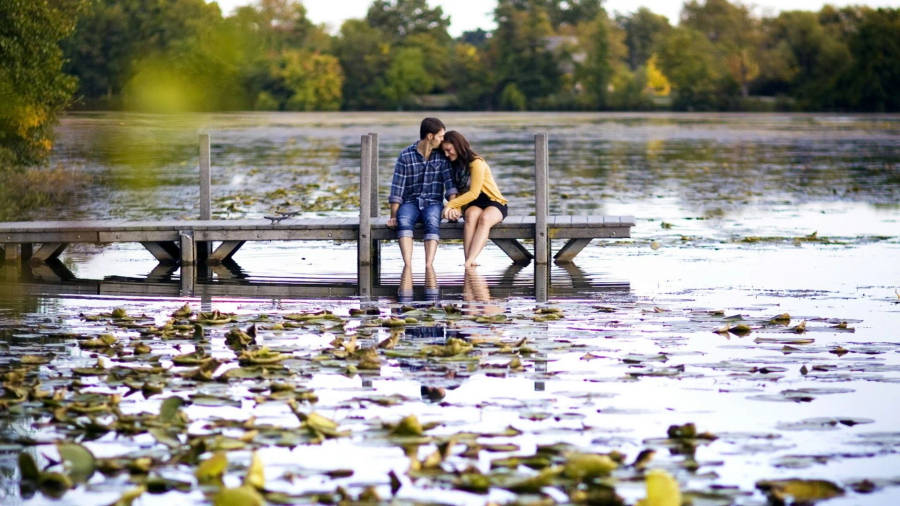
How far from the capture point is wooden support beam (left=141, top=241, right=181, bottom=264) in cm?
1537

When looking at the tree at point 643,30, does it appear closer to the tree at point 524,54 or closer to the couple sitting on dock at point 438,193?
the tree at point 524,54

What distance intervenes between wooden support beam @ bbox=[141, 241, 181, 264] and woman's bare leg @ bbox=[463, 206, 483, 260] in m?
3.14

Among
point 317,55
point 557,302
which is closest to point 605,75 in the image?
point 317,55

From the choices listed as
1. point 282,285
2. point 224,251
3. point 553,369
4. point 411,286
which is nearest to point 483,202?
point 411,286

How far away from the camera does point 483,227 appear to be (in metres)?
14.5

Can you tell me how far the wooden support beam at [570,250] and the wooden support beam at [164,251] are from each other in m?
3.97

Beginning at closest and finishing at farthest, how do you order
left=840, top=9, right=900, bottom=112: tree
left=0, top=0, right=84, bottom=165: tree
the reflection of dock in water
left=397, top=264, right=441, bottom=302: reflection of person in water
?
left=397, top=264, right=441, bottom=302: reflection of person in water, the reflection of dock in water, left=0, top=0, right=84, bottom=165: tree, left=840, top=9, right=900, bottom=112: tree

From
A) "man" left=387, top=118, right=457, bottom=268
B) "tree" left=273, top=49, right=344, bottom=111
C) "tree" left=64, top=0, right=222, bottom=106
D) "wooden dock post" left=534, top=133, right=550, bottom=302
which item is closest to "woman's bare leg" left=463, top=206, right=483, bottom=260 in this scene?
"man" left=387, top=118, right=457, bottom=268

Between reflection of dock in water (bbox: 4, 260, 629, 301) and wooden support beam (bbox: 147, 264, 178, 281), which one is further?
wooden support beam (bbox: 147, 264, 178, 281)

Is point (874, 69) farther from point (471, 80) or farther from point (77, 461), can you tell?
point (77, 461)

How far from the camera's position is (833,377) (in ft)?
28.7

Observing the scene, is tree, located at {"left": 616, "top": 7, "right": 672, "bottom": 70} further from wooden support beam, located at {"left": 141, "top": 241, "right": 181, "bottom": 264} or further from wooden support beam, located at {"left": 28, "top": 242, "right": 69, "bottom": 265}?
wooden support beam, located at {"left": 28, "top": 242, "right": 69, "bottom": 265}

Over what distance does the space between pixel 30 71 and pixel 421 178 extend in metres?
12.3

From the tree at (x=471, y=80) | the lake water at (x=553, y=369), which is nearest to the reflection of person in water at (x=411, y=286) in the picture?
the lake water at (x=553, y=369)
